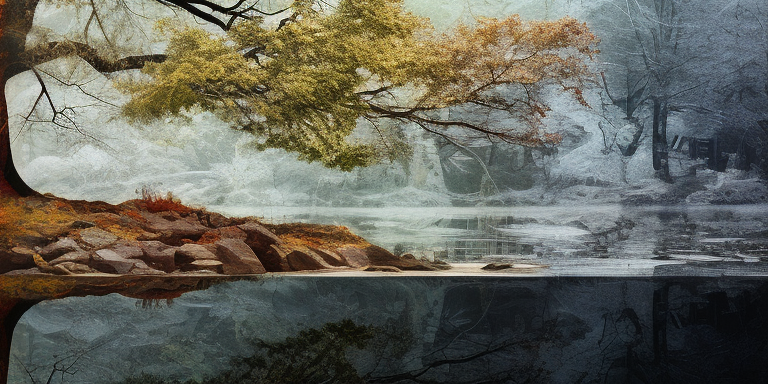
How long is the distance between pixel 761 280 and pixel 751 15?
2.62 metres

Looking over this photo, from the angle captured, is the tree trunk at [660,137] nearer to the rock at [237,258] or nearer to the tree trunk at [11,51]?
the rock at [237,258]

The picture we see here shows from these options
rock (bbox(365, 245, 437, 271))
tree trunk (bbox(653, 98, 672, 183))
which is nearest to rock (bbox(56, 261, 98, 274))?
rock (bbox(365, 245, 437, 271))

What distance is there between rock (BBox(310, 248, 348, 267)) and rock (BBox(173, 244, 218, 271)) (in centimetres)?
98

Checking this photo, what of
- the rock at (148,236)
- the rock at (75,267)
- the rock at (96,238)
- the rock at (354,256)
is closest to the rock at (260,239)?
the rock at (354,256)

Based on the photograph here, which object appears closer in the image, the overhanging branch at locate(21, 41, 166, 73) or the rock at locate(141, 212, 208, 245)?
the rock at locate(141, 212, 208, 245)

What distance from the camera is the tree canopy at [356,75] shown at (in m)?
5.96

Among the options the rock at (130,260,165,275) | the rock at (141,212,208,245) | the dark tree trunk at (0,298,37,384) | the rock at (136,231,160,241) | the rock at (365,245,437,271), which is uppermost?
the rock at (141,212,208,245)

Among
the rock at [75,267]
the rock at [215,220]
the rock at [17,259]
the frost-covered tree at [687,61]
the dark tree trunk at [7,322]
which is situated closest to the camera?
the dark tree trunk at [7,322]

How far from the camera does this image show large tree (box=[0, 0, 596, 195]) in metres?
5.96

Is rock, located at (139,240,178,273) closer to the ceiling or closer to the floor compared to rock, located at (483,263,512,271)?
closer to the ceiling

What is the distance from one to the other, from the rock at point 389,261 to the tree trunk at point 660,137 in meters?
2.50

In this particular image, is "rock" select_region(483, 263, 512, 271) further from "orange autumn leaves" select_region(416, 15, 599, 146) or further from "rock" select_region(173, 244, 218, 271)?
"rock" select_region(173, 244, 218, 271)

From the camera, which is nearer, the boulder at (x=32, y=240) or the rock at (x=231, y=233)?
the boulder at (x=32, y=240)

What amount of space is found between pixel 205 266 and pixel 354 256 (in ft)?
4.51
